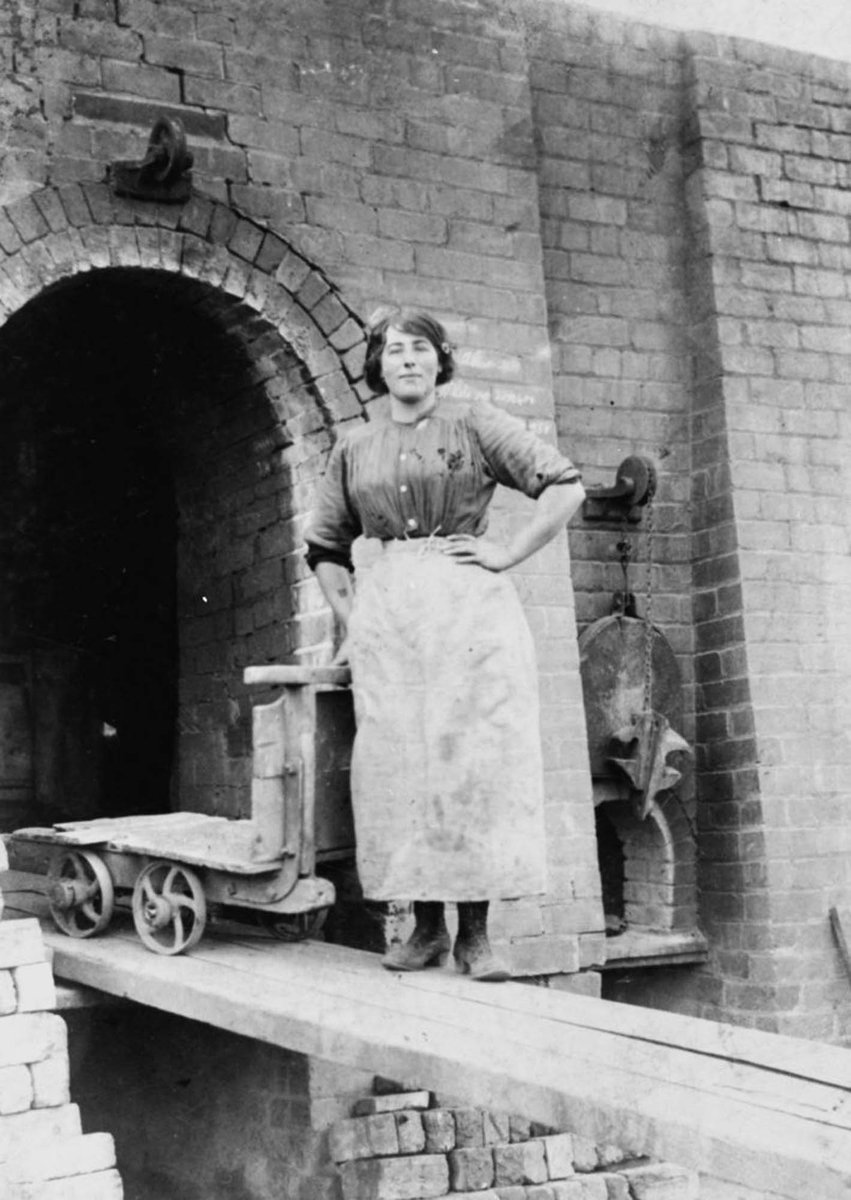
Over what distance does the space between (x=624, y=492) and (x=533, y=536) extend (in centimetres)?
291

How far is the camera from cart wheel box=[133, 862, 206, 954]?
5.10 m

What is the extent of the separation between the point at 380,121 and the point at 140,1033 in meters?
4.06

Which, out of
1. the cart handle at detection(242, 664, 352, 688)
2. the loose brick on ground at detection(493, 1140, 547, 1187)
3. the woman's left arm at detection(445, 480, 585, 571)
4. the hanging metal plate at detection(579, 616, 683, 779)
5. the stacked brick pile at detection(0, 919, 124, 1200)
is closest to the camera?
the stacked brick pile at detection(0, 919, 124, 1200)

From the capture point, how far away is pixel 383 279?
6738mm

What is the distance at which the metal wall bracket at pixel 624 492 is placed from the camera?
7523mm

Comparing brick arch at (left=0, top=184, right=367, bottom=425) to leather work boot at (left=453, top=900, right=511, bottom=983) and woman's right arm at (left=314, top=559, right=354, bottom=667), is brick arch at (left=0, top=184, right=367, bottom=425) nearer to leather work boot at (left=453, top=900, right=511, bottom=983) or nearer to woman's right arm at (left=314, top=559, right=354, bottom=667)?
woman's right arm at (left=314, top=559, right=354, bottom=667)

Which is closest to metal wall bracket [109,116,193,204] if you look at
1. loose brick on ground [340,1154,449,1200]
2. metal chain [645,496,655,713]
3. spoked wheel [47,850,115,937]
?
spoked wheel [47,850,115,937]

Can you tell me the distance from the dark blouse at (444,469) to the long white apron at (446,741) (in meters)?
0.15

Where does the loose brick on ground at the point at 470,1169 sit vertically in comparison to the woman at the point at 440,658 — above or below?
below

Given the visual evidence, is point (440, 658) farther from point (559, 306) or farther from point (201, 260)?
point (559, 306)

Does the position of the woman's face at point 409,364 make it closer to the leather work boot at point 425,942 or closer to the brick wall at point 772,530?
the leather work boot at point 425,942

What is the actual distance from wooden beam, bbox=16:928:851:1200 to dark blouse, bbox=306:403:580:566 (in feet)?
4.59

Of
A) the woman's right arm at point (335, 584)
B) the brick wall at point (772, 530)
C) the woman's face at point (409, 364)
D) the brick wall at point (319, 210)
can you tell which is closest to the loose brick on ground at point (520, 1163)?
the brick wall at point (319, 210)

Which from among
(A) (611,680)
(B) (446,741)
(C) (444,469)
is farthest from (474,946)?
(A) (611,680)
